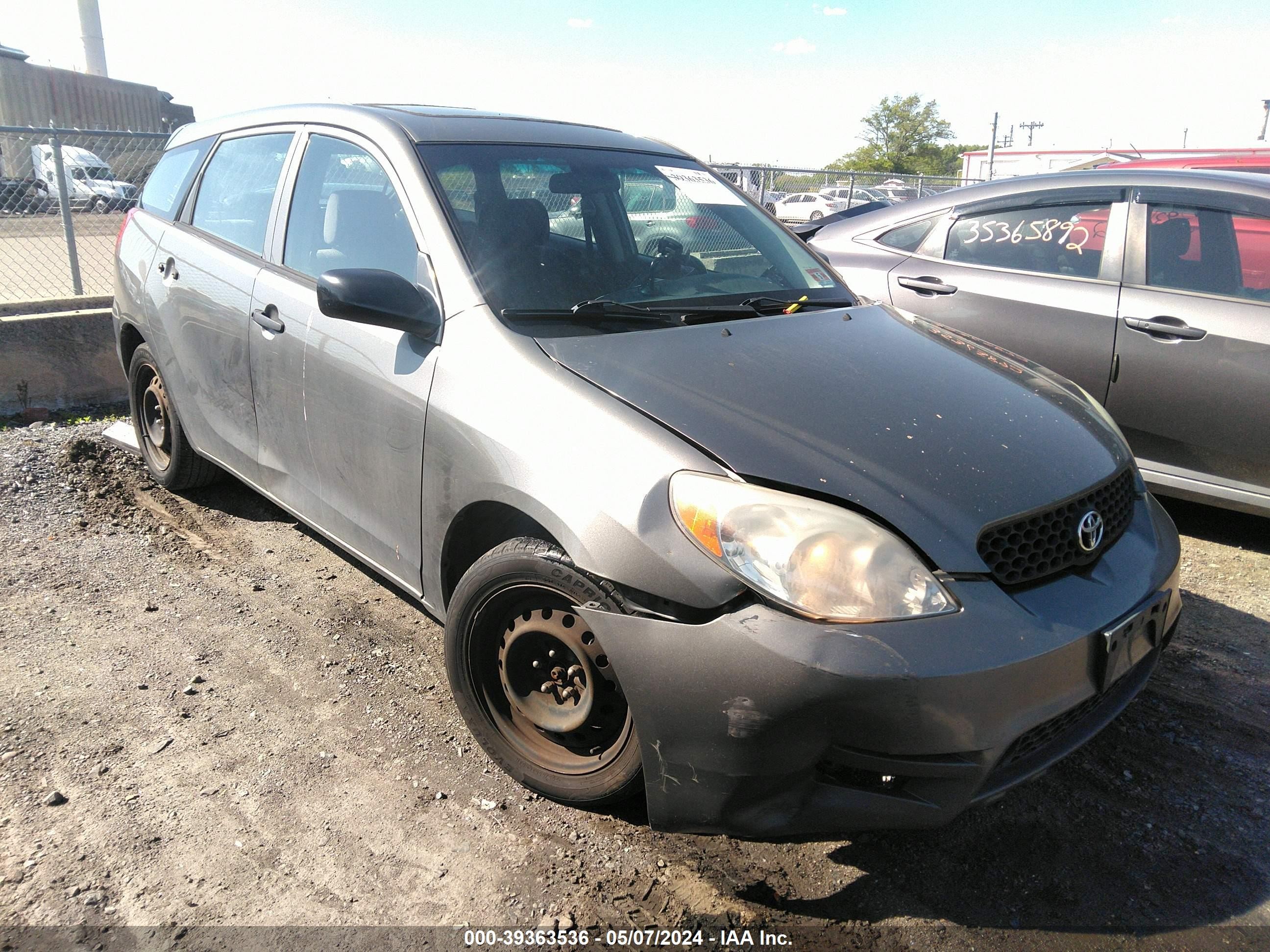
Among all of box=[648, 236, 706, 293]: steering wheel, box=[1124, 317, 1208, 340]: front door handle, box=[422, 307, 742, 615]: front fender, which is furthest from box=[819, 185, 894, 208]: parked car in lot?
box=[422, 307, 742, 615]: front fender

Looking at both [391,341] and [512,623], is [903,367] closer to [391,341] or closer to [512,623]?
[512,623]

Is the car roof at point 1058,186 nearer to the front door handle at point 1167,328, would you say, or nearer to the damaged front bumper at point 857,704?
the front door handle at point 1167,328

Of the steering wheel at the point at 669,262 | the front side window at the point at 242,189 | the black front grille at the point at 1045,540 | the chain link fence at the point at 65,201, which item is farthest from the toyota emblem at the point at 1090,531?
the chain link fence at the point at 65,201

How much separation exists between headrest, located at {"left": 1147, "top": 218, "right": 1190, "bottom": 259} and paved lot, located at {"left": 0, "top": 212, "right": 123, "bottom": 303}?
831 centimetres

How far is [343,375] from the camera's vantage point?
2.88m

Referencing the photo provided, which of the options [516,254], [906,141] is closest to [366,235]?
[516,254]

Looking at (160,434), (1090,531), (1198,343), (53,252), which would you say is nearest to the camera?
(1090,531)

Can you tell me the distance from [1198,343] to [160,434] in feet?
16.2

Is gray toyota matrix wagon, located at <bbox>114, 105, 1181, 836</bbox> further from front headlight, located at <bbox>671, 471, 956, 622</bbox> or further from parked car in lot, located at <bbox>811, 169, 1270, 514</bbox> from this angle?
parked car in lot, located at <bbox>811, 169, 1270, 514</bbox>

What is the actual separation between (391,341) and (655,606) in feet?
4.14

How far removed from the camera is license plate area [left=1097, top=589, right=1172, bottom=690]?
6.73ft

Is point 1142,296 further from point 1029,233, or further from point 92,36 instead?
point 92,36

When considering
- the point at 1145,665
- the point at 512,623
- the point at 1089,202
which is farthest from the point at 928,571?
the point at 1089,202

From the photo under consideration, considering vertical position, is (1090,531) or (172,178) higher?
(172,178)
